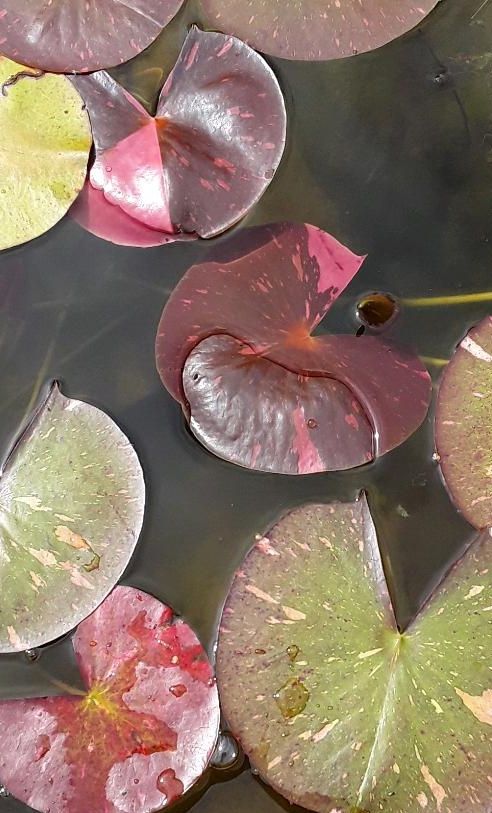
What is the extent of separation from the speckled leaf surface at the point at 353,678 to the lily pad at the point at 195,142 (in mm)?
738

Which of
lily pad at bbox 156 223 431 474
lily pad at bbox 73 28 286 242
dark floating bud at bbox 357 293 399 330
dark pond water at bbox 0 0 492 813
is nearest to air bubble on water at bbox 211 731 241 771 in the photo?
dark pond water at bbox 0 0 492 813

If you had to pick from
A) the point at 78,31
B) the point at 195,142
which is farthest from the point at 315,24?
the point at 78,31

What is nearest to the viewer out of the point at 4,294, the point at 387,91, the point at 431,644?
the point at 431,644

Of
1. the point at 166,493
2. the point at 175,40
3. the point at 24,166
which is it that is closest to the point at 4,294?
the point at 24,166

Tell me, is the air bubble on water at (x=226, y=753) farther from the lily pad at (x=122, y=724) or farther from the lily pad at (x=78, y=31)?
the lily pad at (x=78, y=31)

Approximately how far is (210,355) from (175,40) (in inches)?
32.2

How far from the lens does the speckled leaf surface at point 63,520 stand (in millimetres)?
1460

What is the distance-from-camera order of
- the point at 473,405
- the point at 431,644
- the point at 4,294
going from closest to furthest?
the point at 431,644, the point at 473,405, the point at 4,294

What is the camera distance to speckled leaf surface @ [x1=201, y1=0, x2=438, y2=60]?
1661mm

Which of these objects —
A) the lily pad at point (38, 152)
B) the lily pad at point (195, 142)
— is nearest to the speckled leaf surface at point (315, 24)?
the lily pad at point (195, 142)

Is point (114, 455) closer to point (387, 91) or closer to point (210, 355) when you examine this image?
point (210, 355)

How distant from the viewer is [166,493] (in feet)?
5.25

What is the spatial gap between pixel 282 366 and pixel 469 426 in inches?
16.5

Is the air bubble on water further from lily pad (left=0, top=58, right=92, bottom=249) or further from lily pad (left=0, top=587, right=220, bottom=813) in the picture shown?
lily pad (left=0, top=58, right=92, bottom=249)
